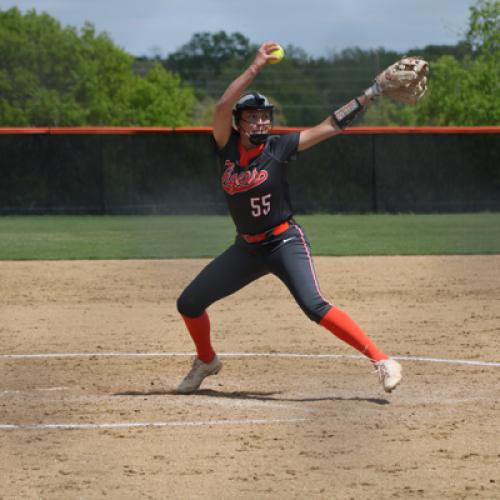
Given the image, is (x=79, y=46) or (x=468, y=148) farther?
(x=79, y=46)

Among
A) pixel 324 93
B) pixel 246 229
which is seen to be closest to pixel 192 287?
pixel 246 229

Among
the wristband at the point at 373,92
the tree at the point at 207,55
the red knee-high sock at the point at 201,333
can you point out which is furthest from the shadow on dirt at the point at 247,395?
the tree at the point at 207,55

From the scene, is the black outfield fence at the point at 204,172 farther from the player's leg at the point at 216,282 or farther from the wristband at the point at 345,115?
the wristband at the point at 345,115

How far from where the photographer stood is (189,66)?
105 m

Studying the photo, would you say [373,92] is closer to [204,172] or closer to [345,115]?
[345,115]

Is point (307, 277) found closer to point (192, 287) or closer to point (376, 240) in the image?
point (192, 287)

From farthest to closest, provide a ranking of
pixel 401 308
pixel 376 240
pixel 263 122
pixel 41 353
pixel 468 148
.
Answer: pixel 468 148 → pixel 376 240 → pixel 401 308 → pixel 41 353 → pixel 263 122

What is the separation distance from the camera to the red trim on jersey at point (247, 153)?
269 inches

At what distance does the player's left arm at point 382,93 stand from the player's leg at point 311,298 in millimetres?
638

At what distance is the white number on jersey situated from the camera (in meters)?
6.79

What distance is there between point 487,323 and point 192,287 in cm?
392

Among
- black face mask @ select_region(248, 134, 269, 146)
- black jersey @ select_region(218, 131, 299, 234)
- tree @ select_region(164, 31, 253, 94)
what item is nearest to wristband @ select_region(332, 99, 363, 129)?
black jersey @ select_region(218, 131, 299, 234)

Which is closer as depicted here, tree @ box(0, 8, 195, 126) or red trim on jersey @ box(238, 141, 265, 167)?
red trim on jersey @ box(238, 141, 265, 167)

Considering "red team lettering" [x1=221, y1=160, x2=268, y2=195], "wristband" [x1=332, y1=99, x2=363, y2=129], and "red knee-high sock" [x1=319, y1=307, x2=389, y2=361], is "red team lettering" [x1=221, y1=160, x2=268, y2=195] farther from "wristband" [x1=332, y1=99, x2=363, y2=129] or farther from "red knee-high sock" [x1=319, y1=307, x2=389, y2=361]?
"red knee-high sock" [x1=319, y1=307, x2=389, y2=361]
